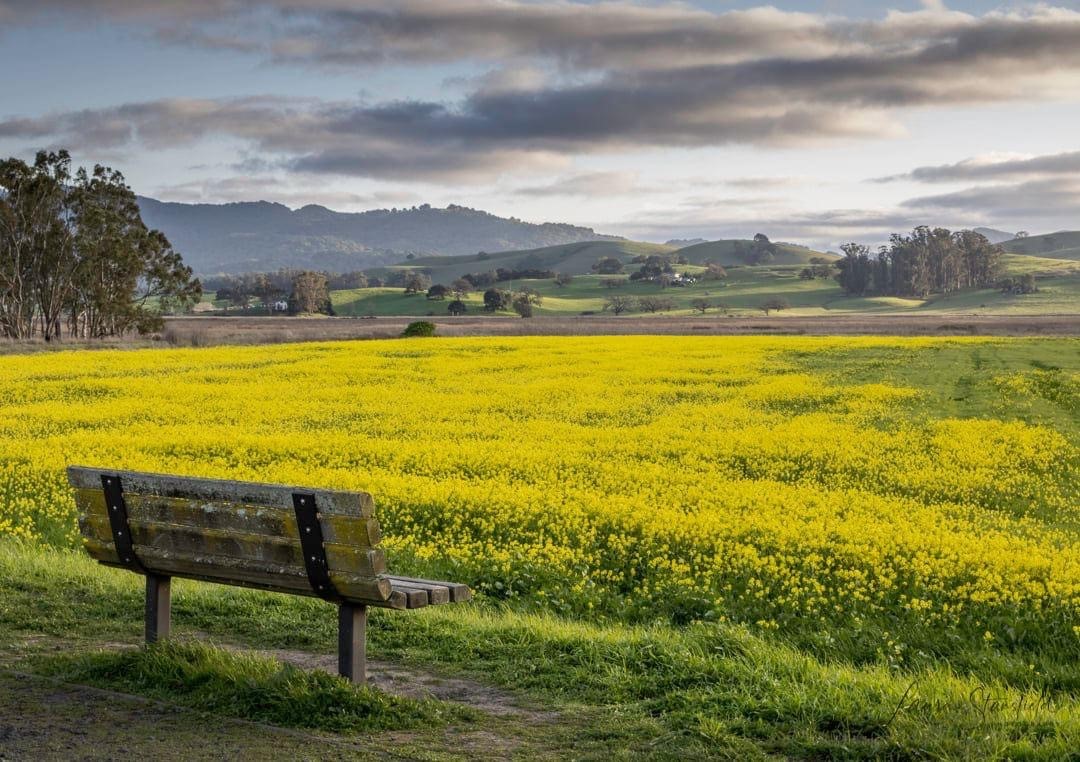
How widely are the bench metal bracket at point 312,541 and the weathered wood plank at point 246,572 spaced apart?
0.22 feet

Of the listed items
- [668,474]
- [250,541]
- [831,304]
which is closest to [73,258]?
[668,474]

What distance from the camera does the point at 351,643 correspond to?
6770mm

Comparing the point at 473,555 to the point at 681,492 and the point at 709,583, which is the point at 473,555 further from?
the point at 681,492

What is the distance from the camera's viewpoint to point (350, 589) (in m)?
6.57

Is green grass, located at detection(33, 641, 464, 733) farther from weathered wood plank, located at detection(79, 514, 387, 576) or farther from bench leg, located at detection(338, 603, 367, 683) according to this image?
weathered wood plank, located at detection(79, 514, 387, 576)

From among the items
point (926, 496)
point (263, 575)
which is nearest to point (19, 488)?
point (263, 575)

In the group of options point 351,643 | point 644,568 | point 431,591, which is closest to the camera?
point 351,643

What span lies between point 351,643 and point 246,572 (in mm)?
906

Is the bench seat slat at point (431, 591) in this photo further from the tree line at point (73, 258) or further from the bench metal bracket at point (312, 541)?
the tree line at point (73, 258)

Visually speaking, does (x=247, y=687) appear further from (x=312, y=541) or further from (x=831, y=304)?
(x=831, y=304)

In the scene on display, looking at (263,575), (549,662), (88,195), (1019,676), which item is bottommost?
(1019,676)

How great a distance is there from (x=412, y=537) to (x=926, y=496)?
845 cm

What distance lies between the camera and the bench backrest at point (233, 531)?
6.48 metres

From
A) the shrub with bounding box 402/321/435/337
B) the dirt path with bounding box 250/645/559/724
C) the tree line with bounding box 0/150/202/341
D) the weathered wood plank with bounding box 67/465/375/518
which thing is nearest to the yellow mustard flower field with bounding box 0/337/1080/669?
the dirt path with bounding box 250/645/559/724
